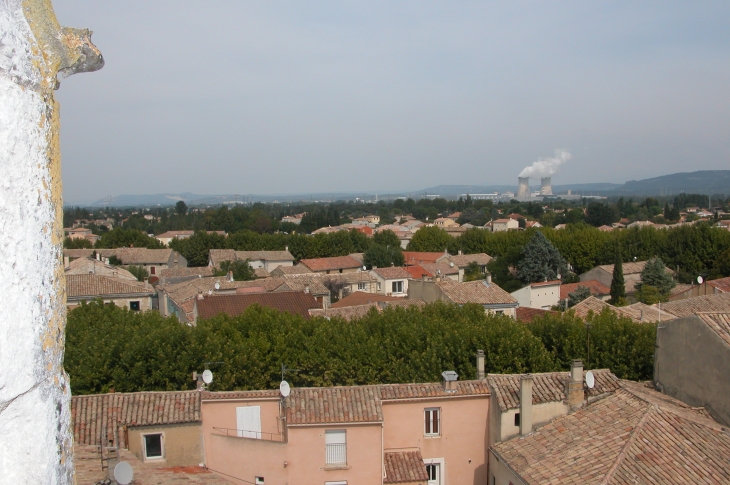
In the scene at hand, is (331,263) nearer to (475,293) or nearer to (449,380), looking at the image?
(475,293)

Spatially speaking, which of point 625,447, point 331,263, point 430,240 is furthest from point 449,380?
point 430,240

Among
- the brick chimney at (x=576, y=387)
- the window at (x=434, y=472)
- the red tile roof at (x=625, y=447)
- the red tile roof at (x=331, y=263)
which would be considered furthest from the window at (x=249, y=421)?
the red tile roof at (x=331, y=263)

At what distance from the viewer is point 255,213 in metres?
130

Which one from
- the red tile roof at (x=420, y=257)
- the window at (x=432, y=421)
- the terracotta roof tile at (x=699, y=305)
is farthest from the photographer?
the red tile roof at (x=420, y=257)

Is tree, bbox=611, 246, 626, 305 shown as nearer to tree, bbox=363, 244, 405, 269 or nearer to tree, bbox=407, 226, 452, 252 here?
tree, bbox=363, 244, 405, 269

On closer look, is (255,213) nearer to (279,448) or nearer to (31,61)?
(279,448)

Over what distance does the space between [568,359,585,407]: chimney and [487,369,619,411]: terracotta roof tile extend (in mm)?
195

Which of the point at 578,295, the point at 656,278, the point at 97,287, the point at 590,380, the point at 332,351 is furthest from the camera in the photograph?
the point at 656,278

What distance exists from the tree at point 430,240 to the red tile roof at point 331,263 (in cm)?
1653

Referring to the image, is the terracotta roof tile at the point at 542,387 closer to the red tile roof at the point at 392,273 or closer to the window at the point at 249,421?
the window at the point at 249,421

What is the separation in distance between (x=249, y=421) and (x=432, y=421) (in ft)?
15.6

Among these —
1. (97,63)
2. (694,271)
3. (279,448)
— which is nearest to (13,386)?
(97,63)

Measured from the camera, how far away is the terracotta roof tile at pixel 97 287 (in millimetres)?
36156

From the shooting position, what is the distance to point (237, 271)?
53406 millimetres
